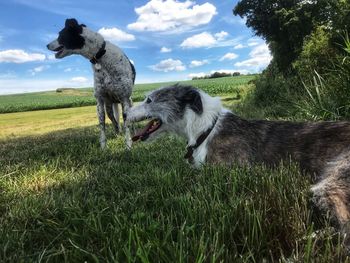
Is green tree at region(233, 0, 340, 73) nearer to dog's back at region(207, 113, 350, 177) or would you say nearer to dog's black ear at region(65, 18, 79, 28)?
dog's black ear at region(65, 18, 79, 28)

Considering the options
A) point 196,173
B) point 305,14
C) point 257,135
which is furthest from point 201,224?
point 305,14

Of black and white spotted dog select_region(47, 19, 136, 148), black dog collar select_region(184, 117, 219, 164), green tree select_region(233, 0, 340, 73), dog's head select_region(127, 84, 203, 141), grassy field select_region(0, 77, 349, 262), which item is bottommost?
grassy field select_region(0, 77, 349, 262)

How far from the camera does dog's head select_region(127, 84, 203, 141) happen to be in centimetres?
525

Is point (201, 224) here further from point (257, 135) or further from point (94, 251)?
point (257, 135)

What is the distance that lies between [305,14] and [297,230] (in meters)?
33.5

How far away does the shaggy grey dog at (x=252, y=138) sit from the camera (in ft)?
10.4

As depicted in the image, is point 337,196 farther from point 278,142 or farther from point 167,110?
point 167,110

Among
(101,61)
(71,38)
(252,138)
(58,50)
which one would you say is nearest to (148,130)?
(252,138)

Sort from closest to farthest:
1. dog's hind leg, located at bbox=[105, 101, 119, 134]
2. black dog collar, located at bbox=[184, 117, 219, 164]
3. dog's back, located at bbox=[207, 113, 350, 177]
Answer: dog's back, located at bbox=[207, 113, 350, 177] → black dog collar, located at bbox=[184, 117, 219, 164] → dog's hind leg, located at bbox=[105, 101, 119, 134]

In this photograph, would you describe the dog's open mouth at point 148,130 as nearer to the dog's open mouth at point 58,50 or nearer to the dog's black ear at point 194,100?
the dog's black ear at point 194,100

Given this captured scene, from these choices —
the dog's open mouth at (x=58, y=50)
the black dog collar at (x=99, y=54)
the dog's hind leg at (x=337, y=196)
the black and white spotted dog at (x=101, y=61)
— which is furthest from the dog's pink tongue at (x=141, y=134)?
the dog's open mouth at (x=58, y=50)

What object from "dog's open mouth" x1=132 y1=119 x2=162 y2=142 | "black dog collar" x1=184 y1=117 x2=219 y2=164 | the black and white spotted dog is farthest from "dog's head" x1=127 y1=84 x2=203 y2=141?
the black and white spotted dog

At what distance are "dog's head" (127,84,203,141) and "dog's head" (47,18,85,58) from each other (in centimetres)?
371

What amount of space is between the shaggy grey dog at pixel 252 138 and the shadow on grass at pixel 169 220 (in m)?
0.25
